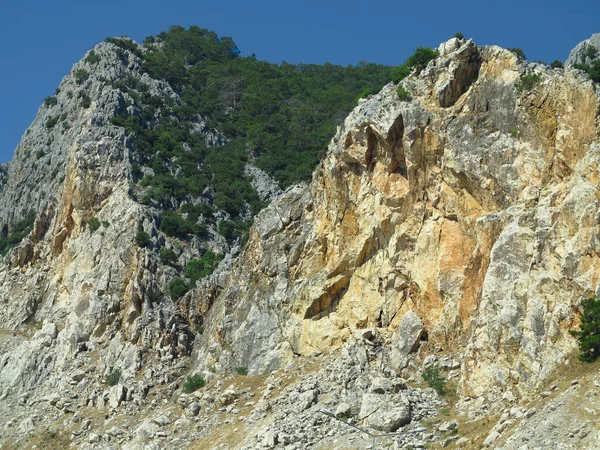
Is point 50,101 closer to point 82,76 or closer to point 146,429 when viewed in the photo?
point 82,76

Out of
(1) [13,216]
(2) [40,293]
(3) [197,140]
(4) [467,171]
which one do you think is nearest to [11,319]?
(2) [40,293]

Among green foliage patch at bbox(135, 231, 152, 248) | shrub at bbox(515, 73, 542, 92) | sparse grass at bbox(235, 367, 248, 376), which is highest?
green foliage patch at bbox(135, 231, 152, 248)

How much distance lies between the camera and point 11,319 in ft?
228

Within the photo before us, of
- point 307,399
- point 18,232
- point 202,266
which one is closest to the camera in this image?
point 307,399

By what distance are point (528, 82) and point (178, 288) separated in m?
28.2

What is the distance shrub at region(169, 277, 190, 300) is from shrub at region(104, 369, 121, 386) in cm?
689

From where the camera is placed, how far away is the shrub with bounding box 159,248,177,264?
63625mm

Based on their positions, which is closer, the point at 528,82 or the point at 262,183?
the point at 528,82

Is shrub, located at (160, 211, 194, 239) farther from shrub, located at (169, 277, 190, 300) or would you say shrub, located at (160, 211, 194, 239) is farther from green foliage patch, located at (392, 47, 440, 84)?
green foliage patch, located at (392, 47, 440, 84)

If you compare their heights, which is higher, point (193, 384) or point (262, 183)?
point (262, 183)

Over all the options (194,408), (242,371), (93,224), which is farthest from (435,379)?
(93,224)

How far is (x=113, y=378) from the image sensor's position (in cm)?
5525

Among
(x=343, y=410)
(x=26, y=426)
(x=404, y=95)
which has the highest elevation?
(x=404, y=95)

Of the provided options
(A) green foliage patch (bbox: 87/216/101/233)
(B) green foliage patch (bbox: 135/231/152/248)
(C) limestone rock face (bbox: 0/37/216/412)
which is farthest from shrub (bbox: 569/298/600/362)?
(A) green foliage patch (bbox: 87/216/101/233)
